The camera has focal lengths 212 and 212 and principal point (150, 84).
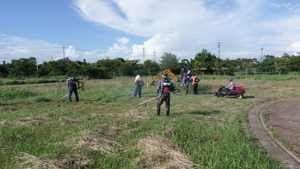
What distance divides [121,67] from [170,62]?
12565mm

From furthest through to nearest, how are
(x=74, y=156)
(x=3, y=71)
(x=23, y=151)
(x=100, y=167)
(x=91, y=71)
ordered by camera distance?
(x=91, y=71)
(x=3, y=71)
(x=23, y=151)
(x=74, y=156)
(x=100, y=167)

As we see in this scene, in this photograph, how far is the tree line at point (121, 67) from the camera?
126ft

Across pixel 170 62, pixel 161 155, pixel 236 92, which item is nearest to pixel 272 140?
pixel 161 155

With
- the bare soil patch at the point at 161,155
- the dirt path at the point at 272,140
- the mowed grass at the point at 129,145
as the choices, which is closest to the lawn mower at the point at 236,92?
the dirt path at the point at 272,140

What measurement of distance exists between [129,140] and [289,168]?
304 cm

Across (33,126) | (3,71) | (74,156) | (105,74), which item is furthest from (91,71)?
(74,156)

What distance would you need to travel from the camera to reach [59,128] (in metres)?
5.64

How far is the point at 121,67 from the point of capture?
4238cm

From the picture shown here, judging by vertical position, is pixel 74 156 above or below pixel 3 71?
below

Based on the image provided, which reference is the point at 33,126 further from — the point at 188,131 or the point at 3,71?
the point at 3,71

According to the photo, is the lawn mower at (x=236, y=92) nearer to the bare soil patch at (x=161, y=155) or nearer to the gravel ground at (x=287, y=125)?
the gravel ground at (x=287, y=125)

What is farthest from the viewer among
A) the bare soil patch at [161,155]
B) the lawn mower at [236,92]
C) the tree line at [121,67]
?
the tree line at [121,67]

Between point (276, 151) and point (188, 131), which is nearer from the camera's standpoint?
point (276, 151)

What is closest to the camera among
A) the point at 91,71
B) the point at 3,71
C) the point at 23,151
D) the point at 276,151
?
the point at 23,151
